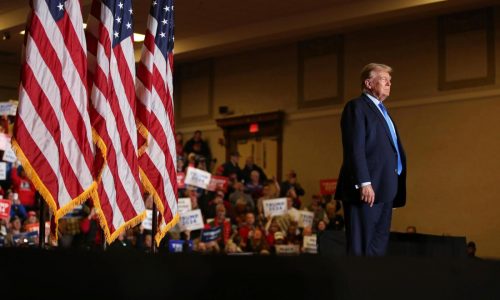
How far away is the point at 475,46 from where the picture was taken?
1534 centimetres

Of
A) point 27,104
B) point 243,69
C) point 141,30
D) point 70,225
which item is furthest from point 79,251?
point 243,69

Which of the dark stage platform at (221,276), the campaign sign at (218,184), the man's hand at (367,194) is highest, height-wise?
the campaign sign at (218,184)

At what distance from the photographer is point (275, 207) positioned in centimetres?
1468

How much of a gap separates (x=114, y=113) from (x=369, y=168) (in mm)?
1970

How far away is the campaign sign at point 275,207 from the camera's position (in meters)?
14.6

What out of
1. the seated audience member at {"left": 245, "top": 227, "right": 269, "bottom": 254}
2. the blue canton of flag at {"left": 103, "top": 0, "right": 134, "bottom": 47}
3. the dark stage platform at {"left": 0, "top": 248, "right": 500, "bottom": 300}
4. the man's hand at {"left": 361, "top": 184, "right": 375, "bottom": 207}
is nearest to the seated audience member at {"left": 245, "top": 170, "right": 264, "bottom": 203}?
the seated audience member at {"left": 245, "top": 227, "right": 269, "bottom": 254}

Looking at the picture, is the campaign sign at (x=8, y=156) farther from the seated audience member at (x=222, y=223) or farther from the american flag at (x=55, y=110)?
the american flag at (x=55, y=110)

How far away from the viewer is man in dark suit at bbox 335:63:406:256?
5266mm

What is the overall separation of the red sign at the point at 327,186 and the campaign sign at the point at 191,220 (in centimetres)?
386

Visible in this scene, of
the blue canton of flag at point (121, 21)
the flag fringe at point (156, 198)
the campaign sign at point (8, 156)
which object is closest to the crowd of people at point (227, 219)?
the campaign sign at point (8, 156)

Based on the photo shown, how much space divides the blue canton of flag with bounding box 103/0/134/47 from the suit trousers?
2272 mm

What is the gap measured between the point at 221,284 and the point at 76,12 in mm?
4225

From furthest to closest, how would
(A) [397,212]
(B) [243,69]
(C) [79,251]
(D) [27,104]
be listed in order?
(B) [243,69] → (A) [397,212] → (D) [27,104] → (C) [79,251]

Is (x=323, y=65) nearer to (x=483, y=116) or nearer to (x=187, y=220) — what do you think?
(x=483, y=116)
